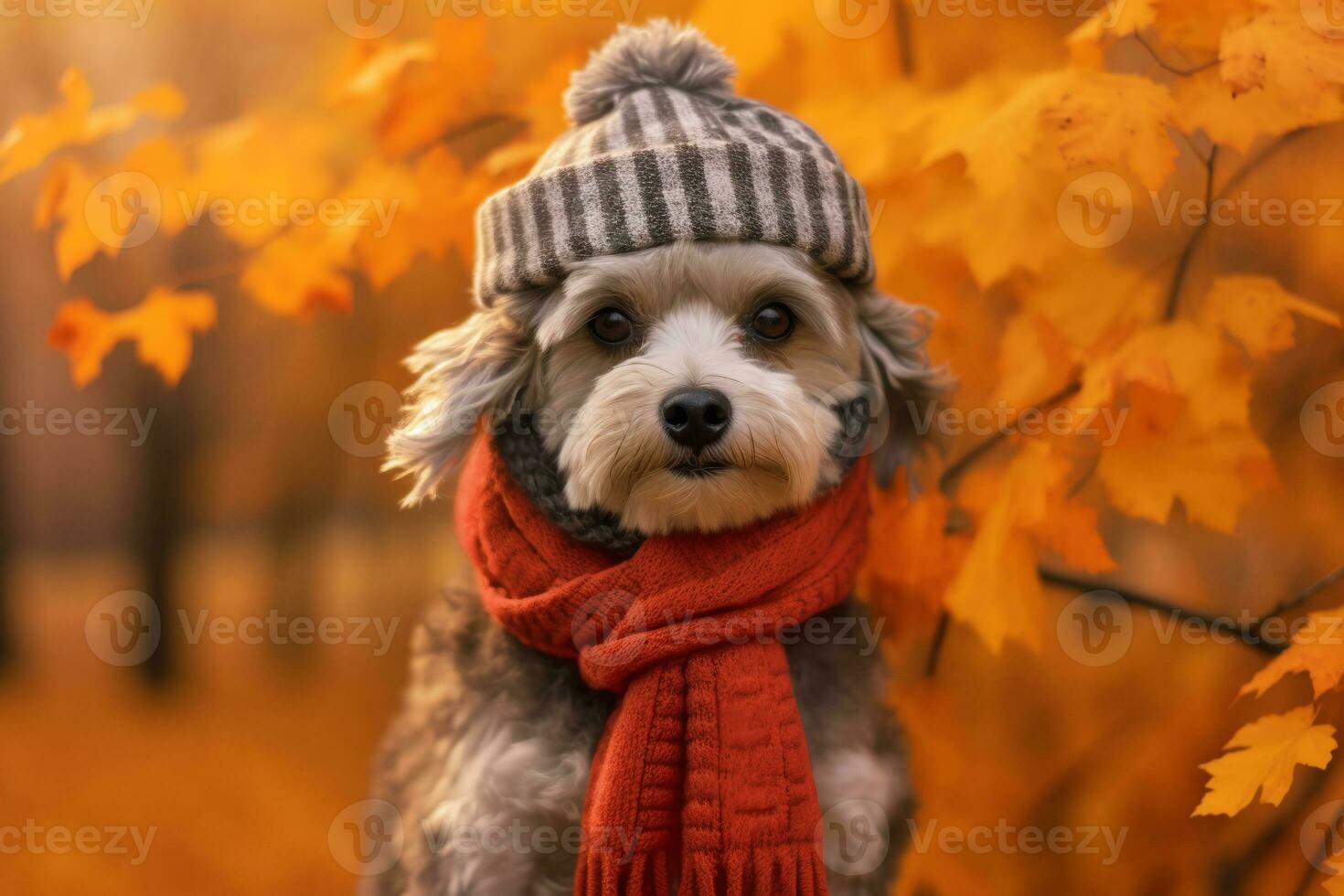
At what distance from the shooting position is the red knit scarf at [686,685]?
1.71m

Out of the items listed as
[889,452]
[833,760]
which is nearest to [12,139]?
[889,452]

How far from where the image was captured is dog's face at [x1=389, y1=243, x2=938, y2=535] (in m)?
1.69

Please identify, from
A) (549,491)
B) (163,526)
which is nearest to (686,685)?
(549,491)

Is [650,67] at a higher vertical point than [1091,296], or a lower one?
higher

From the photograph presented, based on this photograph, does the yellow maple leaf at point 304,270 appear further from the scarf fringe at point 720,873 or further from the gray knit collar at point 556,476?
the scarf fringe at point 720,873

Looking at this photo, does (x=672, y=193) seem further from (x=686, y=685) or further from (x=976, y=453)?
(x=976, y=453)

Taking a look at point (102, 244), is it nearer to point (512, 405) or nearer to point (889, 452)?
point (512, 405)

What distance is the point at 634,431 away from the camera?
168 cm

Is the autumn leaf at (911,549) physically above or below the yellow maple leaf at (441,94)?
below

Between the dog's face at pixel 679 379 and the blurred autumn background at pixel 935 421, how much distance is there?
0.45 meters

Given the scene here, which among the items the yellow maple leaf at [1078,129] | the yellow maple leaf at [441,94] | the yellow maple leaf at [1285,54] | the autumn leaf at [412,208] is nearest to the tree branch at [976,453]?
the yellow maple leaf at [1078,129]

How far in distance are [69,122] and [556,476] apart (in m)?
1.51

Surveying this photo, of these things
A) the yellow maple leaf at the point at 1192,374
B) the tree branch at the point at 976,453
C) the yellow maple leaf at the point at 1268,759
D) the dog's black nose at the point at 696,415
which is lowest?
the yellow maple leaf at the point at 1268,759

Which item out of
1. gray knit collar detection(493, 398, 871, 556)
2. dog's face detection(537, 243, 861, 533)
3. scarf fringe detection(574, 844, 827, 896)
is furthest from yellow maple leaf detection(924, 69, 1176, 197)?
scarf fringe detection(574, 844, 827, 896)
